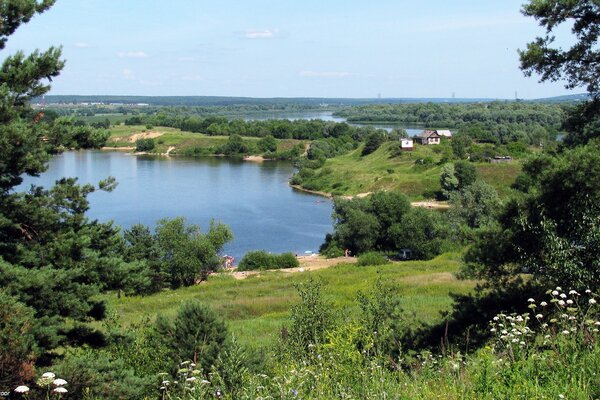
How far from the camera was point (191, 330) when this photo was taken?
8.17 m

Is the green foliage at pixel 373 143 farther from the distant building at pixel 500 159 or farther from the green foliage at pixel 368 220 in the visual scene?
the green foliage at pixel 368 220

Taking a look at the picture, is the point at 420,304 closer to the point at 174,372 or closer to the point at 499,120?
the point at 174,372

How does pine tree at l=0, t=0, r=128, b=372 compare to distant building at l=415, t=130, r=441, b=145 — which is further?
distant building at l=415, t=130, r=441, b=145

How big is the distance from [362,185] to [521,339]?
64.5 m

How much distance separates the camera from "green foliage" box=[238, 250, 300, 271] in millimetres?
34875

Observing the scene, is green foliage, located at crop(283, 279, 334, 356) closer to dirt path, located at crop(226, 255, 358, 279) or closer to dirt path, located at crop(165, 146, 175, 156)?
dirt path, located at crop(226, 255, 358, 279)

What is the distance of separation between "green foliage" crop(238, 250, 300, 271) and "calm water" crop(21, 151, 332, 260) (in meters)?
4.24

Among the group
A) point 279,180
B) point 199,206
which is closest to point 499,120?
point 279,180

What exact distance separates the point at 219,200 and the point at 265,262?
77.8 feet

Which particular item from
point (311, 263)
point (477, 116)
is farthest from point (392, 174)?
point (477, 116)

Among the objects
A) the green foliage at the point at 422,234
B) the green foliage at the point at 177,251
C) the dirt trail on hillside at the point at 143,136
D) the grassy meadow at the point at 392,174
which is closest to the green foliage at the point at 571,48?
the green foliage at the point at 177,251

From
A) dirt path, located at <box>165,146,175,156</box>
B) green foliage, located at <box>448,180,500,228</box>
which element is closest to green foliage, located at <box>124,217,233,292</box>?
green foliage, located at <box>448,180,500,228</box>

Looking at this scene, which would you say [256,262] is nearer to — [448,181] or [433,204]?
[433,204]

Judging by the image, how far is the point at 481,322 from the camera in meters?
9.81
